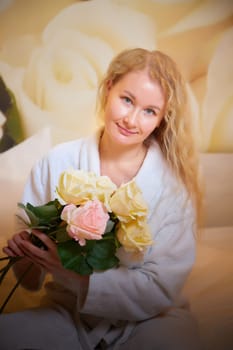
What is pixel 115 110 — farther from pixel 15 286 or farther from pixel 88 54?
pixel 15 286

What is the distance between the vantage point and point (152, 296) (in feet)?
2.43

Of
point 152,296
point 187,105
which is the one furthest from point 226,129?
point 152,296

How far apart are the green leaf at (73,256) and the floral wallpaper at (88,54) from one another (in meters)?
0.25

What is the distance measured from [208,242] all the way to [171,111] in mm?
246

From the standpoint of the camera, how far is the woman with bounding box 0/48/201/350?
73cm

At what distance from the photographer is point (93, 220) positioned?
25.0 inches

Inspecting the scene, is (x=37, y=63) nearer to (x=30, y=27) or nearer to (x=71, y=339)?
(x=30, y=27)

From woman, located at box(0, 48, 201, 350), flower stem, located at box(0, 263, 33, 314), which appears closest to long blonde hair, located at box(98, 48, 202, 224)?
woman, located at box(0, 48, 201, 350)

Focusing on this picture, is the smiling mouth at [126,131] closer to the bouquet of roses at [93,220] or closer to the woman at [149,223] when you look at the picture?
the woman at [149,223]

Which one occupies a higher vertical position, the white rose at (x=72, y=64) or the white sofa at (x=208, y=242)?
the white rose at (x=72, y=64)

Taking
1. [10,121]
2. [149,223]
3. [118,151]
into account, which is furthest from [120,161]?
[10,121]

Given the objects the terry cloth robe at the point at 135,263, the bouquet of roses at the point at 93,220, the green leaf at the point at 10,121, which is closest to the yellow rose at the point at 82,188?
the bouquet of roses at the point at 93,220

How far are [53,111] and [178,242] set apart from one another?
0.33 meters

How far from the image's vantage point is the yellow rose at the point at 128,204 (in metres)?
0.66
